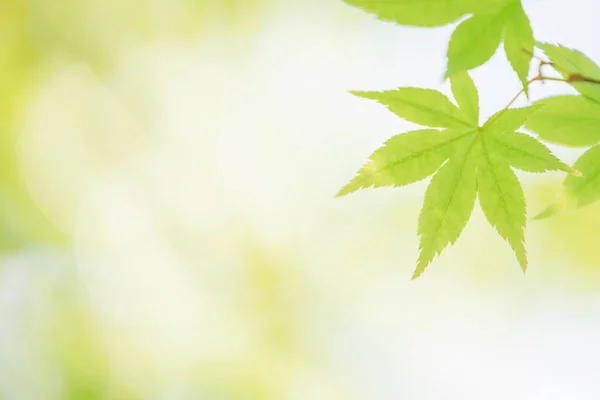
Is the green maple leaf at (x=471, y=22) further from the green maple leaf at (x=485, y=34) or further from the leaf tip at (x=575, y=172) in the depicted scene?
the leaf tip at (x=575, y=172)

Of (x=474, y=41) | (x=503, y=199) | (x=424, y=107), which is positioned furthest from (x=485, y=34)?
(x=503, y=199)

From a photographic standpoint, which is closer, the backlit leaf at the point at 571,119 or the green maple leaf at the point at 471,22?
the green maple leaf at the point at 471,22

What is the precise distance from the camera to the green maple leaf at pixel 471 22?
0.72 m

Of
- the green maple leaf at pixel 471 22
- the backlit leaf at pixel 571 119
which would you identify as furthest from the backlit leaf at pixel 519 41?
the backlit leaf at pixel 571 119

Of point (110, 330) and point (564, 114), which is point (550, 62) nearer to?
point (564, 114)

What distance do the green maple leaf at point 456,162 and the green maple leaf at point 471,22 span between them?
5.5 inches

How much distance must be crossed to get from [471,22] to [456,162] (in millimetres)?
260

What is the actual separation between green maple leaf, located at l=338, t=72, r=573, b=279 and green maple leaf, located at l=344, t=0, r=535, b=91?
14 centimetres

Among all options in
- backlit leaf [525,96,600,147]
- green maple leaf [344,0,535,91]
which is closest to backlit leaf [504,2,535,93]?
green maple leaf [344,0,535,91]

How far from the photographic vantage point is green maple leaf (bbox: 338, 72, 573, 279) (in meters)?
0.84

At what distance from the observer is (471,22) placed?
748 mm

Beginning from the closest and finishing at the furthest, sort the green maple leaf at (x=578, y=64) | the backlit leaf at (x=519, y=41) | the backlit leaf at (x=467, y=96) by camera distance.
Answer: the backlit leaf at (x=519, y=41) < the green maple leaf at (x=578, y=64) < the backlit leaf at (x=467, y=96)

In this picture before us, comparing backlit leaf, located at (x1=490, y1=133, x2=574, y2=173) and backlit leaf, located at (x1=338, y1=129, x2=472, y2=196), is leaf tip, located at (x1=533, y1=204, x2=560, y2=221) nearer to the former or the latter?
backlit leaf, located at (x1=490, y1=133, x2=574, y2=173)

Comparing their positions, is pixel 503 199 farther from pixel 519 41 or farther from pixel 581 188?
pixel 519 41
